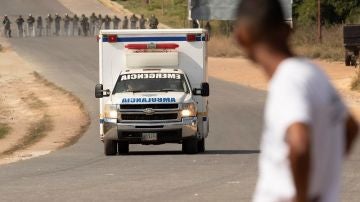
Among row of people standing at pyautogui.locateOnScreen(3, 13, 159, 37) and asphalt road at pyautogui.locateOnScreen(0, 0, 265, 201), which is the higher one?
row of people standing at pyautogui.locateOnScreen(3, 13, 159, 37)

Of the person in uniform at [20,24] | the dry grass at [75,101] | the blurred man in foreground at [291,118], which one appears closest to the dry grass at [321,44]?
the dry grass at [75,101]

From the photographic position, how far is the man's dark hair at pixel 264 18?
5043 millimetres

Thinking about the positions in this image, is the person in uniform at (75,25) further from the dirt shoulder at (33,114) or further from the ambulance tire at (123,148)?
the ambulance tire at (123,148)

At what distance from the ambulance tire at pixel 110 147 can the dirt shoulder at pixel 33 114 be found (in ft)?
6.42

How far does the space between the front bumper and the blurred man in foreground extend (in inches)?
772

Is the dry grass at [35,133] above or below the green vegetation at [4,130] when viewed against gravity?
above

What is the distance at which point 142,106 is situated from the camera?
24.9 m

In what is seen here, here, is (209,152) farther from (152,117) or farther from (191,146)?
(152,117)

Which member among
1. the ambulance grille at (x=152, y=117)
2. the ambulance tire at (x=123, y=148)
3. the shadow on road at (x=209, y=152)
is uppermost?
the ambulance grille at (x=152, y=117)

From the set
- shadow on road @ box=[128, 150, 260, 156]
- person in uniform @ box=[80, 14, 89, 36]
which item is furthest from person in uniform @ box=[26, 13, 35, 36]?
shadow on road @ box=[128, 150, 260, 156]

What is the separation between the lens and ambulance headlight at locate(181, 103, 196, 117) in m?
25.0

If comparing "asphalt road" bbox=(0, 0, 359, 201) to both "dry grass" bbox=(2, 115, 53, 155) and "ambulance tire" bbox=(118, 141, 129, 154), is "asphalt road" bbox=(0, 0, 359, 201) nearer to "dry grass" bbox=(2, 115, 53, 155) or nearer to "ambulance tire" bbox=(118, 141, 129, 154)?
"ambulance tire" bbox=(118, 141, 129, 154)

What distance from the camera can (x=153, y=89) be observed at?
→ 83.0 ft

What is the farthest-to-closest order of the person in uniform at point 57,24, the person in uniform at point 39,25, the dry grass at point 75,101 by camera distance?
the person in uniform at point 39,25
the person in uniform at point 57,24
the dry grass at point 75,101
